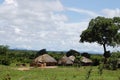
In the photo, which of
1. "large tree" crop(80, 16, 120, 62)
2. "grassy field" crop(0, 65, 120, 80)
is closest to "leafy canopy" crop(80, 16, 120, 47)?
"large tree" crop(80, 16, 120, 62)

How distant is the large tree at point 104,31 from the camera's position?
89812 millimetres

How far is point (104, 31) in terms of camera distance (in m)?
90.8

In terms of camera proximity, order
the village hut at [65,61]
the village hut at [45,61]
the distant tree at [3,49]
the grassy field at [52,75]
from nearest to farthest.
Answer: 1. the grassy field at [52,75]
2. the village hut at [45,61]
3. the village hut at [65,61]
4. the distant tree at [3,49]

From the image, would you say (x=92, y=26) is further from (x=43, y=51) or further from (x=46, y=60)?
(x=43, y=51)

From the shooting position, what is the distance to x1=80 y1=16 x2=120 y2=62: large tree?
89812 mm

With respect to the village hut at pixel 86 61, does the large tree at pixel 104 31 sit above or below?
above

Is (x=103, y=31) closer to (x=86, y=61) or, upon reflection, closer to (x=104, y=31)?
(x=104, y=31)

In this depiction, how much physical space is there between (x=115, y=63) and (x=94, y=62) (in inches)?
988

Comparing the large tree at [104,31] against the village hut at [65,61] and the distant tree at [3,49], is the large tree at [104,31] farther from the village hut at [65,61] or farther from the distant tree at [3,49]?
the distant tree at [3,49]

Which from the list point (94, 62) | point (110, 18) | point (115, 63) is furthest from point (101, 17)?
point (115, 63)

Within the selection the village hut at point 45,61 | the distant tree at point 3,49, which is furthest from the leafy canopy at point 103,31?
the distant tree at point 3,49

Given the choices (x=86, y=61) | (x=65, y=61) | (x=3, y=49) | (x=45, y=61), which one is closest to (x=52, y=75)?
(x=45, y=61)

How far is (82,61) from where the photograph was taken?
8775 cm

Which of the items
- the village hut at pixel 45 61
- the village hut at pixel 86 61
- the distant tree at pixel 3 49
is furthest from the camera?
the distant tree at pixel 3 49
